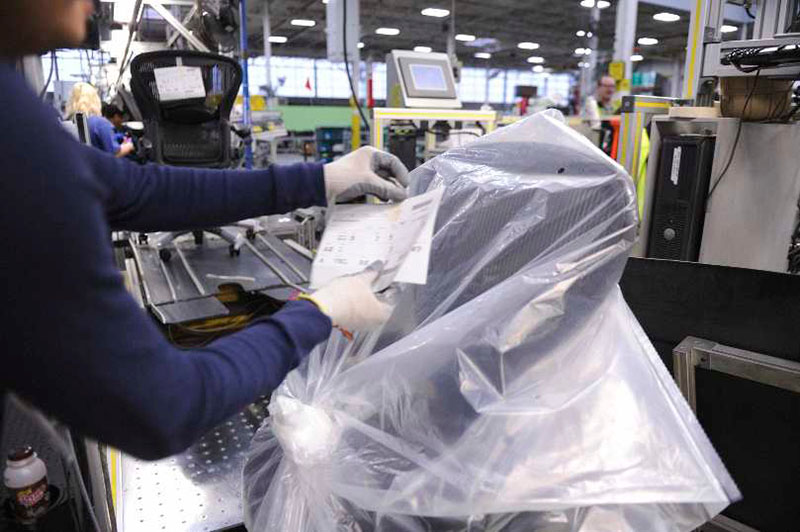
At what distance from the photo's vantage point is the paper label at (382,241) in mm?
681

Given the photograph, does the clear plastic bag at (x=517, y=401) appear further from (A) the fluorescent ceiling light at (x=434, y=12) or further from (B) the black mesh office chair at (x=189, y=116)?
(A) the fluorescent ceiling light at (x=434, y=12)

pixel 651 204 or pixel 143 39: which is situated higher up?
pixel 143 39

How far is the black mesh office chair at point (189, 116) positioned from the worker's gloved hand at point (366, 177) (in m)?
2.25

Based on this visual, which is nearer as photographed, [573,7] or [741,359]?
[741,359]

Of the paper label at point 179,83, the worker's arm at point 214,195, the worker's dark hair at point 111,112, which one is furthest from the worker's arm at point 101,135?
the worker's arm at point 214,195

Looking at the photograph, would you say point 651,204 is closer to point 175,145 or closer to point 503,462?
point 503,462

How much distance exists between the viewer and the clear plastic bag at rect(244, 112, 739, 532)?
2.12 feet

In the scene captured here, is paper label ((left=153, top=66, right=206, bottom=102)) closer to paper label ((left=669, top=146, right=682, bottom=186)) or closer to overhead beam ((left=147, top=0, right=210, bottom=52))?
overhead beam ((left=147, top=0, right=210, bottom=52))

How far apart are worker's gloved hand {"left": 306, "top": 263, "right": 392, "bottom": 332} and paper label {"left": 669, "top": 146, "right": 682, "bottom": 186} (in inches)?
69.0

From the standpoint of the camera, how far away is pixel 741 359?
3.31 feet

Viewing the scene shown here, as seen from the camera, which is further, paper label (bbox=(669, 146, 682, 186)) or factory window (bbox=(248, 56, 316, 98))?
factory window (bbox=(248, 56, 316, 98))

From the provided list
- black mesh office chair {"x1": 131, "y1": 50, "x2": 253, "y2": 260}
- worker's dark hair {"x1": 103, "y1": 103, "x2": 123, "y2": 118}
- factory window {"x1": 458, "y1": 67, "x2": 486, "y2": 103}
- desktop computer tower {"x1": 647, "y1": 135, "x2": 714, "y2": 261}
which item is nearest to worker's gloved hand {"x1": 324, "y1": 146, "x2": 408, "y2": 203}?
desktop computer tower {"x1": 647, "y1": 135, "x2": 714, "y2": 261}

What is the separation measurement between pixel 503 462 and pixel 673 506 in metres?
0.22

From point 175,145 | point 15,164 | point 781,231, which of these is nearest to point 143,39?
point 175,145
